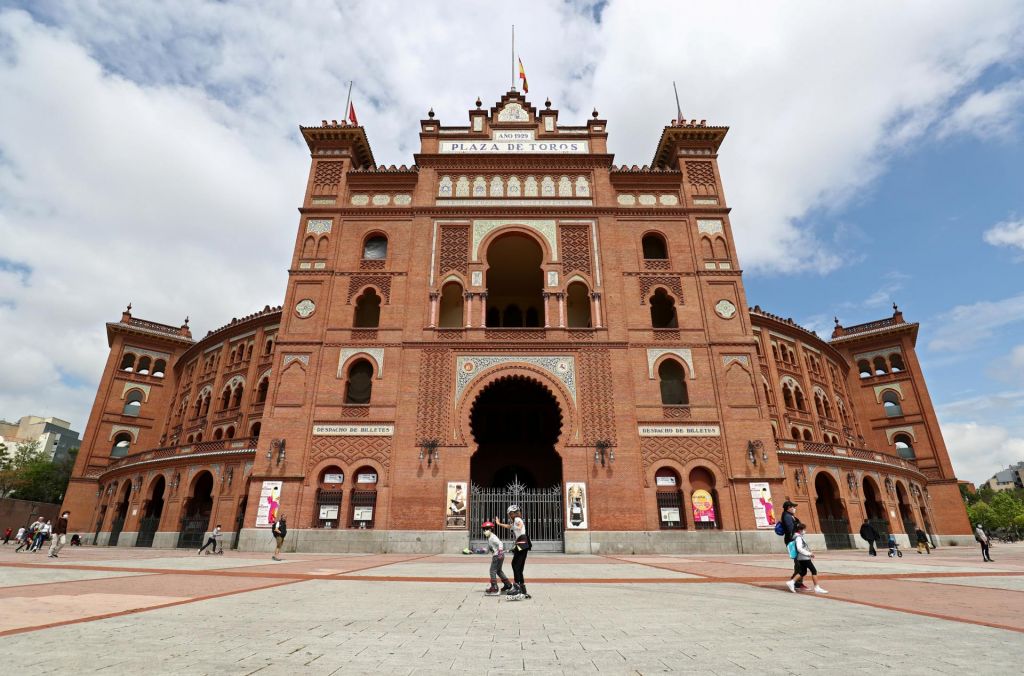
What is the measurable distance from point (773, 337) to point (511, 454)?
19291 millimetres

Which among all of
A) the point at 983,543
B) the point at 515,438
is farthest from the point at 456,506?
the point at 983,543

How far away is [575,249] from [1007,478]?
567ft

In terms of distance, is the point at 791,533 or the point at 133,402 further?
the point at 133,402

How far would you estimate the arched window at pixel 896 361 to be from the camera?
39125 millimetres

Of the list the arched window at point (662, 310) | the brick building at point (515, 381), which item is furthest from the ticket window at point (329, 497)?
the arched window at point (662, 310)

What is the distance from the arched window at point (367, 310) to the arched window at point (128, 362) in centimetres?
2573

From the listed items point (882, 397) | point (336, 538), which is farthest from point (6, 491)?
point (882, 397)

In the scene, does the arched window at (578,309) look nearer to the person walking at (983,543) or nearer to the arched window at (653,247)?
the arched window at (653,247)

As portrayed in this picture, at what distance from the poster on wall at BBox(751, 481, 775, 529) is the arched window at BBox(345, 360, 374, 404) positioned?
1770 centimetres

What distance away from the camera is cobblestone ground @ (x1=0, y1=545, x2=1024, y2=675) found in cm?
393

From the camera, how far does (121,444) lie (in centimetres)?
3847

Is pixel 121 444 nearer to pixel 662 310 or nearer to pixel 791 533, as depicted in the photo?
pixel 662 310

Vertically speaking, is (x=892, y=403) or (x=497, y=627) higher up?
(x=892, y=403)

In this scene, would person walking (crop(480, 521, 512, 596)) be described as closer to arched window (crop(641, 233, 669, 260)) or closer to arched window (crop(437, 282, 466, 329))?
arched window (crop(437, 282, 466, 329))
